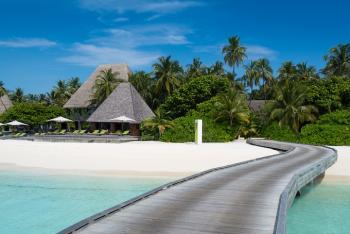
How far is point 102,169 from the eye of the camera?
18516 millimetres

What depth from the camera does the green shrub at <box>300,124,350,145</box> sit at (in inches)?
1288

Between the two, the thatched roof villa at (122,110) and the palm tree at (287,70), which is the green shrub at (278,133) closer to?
the thatched roof villa at (122,110)

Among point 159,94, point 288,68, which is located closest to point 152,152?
point 159,94

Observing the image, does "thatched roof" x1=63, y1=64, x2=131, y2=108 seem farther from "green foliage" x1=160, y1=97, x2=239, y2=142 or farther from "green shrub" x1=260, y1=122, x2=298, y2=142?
"green shrub" x1=260, y1=122, x2=298, y2=142

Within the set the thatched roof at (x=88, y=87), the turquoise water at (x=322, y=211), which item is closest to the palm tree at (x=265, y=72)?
the thatched roof at (x=88, y=87)

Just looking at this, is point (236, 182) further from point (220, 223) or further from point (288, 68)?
point (288, 68)

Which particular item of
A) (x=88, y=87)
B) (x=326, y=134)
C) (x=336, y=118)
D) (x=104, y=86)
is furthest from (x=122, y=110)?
(x=336, y=118)

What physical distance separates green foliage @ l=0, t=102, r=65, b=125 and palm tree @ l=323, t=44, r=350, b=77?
4062 centimetres

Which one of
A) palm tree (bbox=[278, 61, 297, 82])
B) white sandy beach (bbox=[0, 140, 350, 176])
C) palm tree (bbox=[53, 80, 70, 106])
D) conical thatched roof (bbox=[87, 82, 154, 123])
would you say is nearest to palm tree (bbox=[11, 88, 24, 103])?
palm tree (bbox=[53, 80, 70, 106])

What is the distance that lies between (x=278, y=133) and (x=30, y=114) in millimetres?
33714

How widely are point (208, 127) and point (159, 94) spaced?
2036 centimetres

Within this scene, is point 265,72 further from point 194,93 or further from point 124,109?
point 124,109

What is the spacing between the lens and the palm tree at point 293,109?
3588 cm

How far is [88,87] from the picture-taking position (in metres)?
56.2
